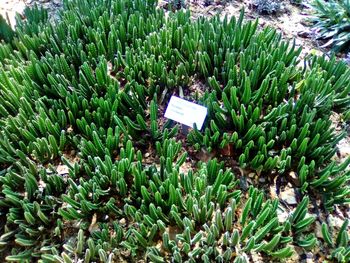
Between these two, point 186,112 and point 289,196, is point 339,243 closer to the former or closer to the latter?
point 289,196

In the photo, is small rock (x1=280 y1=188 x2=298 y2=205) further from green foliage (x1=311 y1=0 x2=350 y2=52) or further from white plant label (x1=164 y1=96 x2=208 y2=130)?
green foliage (x1=311 y1=0 x2=350 y2=52)

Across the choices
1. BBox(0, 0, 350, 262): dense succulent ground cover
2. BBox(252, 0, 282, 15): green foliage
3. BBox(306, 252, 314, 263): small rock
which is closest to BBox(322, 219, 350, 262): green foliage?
BBox(0, 0, 350, 262): dense succulent ground cover

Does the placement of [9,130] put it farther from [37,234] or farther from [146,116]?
[146,116]

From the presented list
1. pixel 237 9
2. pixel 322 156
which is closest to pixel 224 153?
pixel 322 156

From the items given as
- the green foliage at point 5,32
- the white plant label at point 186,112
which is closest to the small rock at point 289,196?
the white plant label at point 186,112

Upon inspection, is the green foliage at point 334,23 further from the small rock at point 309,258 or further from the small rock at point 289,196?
the small rock at point 309,258

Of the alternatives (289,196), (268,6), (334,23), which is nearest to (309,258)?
(289,196)
